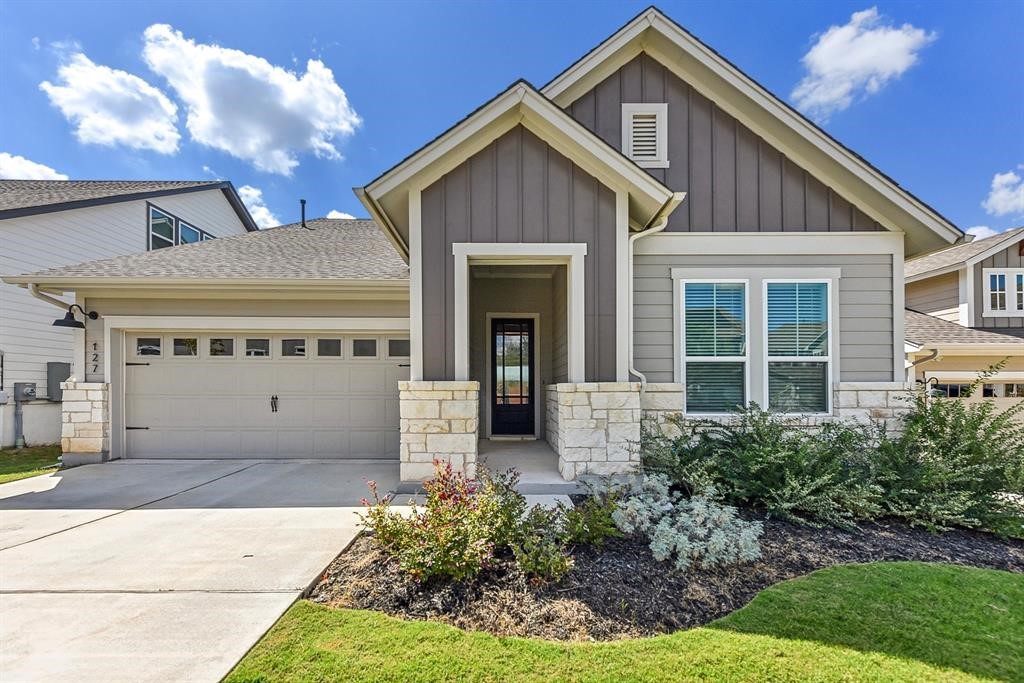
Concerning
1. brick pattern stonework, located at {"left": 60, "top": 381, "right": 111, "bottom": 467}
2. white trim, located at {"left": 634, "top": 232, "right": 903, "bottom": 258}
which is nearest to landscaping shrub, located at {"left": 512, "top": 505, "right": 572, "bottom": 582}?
white trim, located at {"left": 634, "top": 232, "right": 903, "bottom": 258}

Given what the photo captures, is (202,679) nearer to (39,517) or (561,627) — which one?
(561,627)

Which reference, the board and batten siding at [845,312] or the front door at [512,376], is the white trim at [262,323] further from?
the board and batten siding at [845,312]

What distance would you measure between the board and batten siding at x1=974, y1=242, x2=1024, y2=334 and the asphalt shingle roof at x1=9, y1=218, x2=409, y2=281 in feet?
46.1

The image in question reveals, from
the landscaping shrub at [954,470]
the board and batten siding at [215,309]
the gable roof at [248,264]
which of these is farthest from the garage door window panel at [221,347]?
the landscaping shrub at [954,470]

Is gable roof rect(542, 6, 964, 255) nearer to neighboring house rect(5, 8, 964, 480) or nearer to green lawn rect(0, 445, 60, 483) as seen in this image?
neighboring house rect(5, 8, 964, 480)

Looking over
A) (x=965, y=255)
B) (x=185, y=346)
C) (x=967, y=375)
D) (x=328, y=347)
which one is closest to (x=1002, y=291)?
(x=965, y=255)

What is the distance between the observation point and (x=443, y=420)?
4.94 meters

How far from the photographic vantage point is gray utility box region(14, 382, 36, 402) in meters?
8.85

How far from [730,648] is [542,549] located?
1216 mm

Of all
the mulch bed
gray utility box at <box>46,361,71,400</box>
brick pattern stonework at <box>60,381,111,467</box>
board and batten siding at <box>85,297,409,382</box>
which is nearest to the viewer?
the mulch bed

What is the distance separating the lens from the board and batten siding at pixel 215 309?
6984mm

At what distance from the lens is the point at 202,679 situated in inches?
85.1

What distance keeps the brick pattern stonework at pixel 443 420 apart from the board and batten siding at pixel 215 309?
246cm

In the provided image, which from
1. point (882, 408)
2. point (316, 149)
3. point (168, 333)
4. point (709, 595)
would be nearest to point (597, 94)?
point (882, 408)
